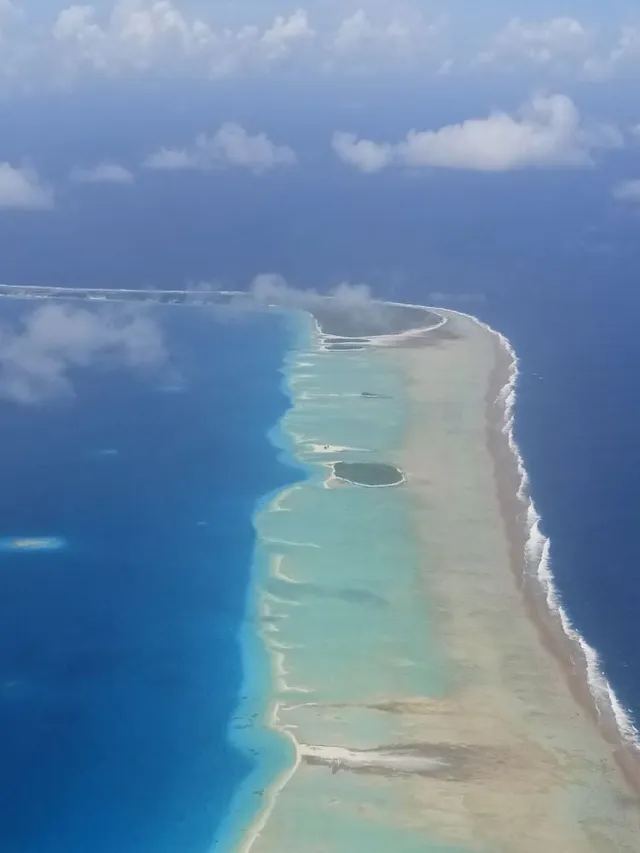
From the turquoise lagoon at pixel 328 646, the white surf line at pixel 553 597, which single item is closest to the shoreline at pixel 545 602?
the white surf line at pixel 553 597

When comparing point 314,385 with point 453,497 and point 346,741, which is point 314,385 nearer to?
point 453,497

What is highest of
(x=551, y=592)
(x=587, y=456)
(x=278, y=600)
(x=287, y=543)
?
(x=587, y=456)

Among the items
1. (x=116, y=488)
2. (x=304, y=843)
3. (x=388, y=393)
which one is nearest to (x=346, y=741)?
(x=304, y=843)

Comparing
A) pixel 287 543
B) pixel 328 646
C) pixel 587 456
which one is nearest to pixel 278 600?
pixel 328 646

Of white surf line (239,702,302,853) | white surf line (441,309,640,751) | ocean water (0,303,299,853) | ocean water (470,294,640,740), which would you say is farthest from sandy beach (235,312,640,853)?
ocean water (0,303,299,853)

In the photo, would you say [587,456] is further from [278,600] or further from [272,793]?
[272,793]

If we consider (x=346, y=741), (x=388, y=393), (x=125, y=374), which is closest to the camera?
(x=346, y=741)
